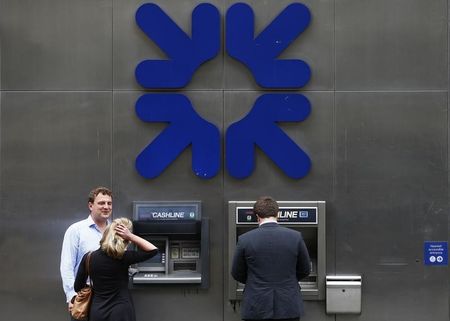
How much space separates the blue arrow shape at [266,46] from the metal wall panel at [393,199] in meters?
0.54

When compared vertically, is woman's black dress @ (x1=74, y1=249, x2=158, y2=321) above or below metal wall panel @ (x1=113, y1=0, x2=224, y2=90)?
below

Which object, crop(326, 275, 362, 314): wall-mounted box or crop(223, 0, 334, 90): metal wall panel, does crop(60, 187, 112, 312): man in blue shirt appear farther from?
crop(326, 275, 362, 314): wall-mounted box

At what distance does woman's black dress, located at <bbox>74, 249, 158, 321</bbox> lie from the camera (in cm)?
446

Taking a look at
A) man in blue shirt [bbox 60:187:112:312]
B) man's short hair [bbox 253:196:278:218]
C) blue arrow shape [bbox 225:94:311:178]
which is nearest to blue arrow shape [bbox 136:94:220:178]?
blue arrow shape [bbox 225:94:311:178]

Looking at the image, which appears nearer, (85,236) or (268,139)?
(85,236)

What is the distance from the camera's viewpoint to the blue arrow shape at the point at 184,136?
588 centimetres

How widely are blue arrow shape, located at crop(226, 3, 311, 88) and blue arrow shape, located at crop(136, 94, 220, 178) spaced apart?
2.13 feet

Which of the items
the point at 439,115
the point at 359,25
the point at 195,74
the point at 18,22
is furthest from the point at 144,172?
the point at 439,115

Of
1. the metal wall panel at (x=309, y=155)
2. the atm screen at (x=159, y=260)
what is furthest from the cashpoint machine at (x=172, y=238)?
the metal wall panel at (x=309, y=155)

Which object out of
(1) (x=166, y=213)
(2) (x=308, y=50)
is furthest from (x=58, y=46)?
(2) (x=308, y=50)

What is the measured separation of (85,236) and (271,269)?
1529 mm

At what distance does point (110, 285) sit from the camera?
4496 mm

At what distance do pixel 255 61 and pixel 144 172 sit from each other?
1436 millimetres

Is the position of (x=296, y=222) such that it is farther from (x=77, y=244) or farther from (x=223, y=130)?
(x=77, y=244)
